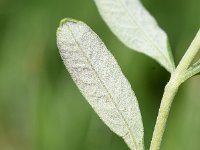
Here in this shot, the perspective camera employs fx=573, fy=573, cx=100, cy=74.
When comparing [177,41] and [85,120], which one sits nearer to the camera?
[85,120]

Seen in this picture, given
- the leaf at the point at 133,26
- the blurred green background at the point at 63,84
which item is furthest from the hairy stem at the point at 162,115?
the blurred green background at the point at 63,84

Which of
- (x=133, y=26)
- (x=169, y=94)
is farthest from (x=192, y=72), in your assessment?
(x=133, y=26)

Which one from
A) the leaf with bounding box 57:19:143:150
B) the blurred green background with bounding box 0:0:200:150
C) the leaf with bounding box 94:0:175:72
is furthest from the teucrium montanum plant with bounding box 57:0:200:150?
the blurred green background with bounding box 0:0:200:150

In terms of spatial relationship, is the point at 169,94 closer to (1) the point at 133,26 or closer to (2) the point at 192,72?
(2) the point at 192,72

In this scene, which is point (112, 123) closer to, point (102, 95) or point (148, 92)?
point (102, 95)

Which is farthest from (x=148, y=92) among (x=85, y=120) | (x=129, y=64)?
(x=85, y=120)

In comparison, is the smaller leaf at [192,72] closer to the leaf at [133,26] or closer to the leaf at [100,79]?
the leaf at [100,79]
